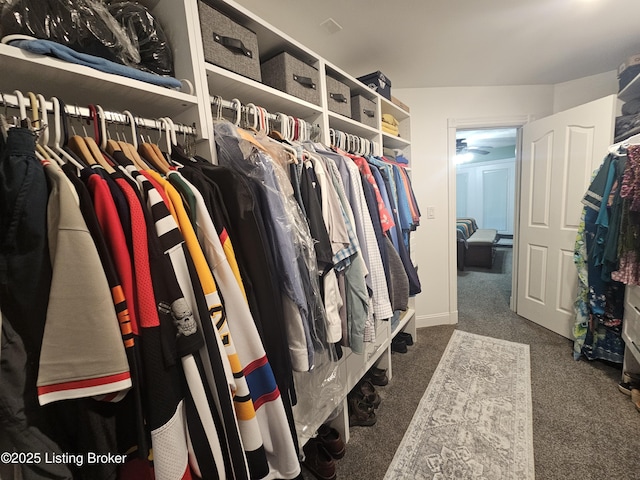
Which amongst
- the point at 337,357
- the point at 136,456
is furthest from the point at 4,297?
the point at 337,357

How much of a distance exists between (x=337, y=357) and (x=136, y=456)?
69 centimetres

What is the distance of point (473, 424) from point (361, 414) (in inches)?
24.9

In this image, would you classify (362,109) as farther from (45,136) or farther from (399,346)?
(399,346)

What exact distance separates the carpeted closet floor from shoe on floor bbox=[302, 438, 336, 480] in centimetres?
6

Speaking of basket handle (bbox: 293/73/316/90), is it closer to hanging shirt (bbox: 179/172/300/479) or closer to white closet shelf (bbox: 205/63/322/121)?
white closet shelf (bbox: 205/63/322/121)

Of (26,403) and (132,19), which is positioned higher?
(132,19)

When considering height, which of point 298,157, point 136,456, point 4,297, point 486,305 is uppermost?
point 298,157

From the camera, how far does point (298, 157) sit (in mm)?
992

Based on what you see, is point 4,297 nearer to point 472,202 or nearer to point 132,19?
point 132,19

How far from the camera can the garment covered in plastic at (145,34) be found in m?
0.80

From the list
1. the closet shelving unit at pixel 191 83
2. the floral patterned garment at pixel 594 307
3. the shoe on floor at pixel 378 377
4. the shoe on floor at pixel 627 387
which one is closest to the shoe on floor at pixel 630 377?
the shoe on floor at pixel 627 387

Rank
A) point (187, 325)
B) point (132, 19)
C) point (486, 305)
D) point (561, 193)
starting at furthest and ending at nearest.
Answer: point (486, 305)
point (561, 193)
point (132, 19)
point (187, 325)

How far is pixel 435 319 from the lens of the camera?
8.95 ft

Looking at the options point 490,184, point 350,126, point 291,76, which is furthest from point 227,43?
point 490,184
